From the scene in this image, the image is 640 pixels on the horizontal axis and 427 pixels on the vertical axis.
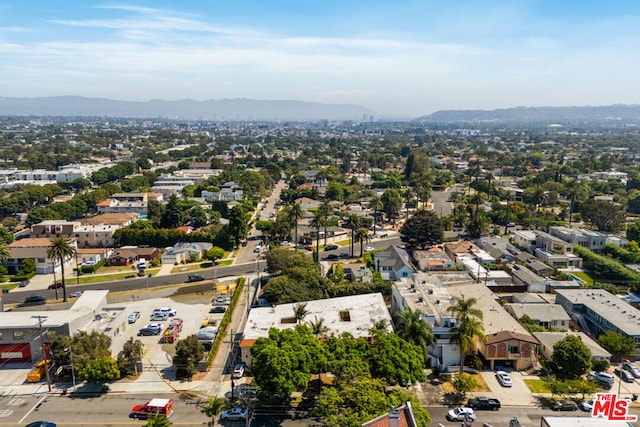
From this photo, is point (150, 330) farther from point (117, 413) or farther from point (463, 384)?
point (463, 384)

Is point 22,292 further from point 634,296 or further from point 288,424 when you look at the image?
point 634,296

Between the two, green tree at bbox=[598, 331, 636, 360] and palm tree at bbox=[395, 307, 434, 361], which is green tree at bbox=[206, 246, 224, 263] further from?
green tree at bbox=[598, 331, 636, 360]

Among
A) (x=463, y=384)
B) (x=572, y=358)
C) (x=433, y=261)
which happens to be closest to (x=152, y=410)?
(x=463, y=384)

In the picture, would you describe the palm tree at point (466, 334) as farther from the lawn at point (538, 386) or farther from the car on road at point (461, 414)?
the lawn at point (538, 386)

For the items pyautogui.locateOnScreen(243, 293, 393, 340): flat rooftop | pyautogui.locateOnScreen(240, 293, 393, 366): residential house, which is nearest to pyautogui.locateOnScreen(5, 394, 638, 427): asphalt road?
pyautogui.locateOnScreen(240, 293, 393, 366): residential house

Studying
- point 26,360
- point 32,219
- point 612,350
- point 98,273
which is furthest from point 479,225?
point 32,219
